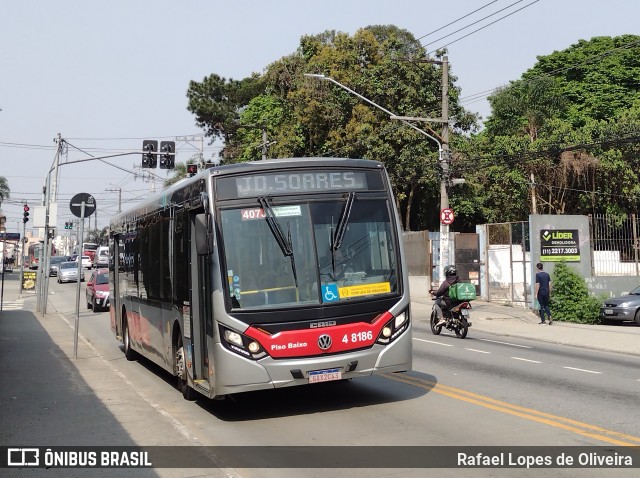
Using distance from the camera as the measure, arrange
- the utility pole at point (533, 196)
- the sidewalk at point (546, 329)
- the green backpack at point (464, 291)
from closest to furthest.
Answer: the green backpack at point (464, 291)
the sidewalk at point (546, 329)
the utility pole at point (533, 196)

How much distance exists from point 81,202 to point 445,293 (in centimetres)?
902

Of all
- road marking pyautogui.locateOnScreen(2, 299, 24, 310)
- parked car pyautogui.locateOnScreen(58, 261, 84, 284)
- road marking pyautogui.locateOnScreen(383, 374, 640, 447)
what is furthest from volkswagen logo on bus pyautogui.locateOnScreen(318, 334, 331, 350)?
parked car pyautogui.locateOnScreen(58, 261, 84, 284)

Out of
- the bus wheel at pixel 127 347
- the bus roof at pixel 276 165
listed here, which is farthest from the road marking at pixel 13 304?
the bus roof at pixel 276 165

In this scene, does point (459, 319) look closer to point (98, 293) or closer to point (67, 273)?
point (98, 293)

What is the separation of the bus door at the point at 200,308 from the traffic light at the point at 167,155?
2399cm

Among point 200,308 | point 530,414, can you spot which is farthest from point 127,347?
point 530,414

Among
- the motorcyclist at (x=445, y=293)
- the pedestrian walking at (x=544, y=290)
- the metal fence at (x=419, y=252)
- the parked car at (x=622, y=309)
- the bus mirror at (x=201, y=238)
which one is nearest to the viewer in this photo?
the bus mirror at (x=201, y=238)

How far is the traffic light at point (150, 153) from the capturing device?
1291 inches

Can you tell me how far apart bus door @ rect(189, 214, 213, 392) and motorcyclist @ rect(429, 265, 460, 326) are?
10.0 metres

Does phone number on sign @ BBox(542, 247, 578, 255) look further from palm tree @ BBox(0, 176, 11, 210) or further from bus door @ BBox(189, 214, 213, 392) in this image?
palm tree @ BBox(0, 176, 11, 210)

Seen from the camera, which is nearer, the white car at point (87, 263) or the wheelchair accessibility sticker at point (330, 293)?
the wheelchair accessibility sticker at point (330, 293)

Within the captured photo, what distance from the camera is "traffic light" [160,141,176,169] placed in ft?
110

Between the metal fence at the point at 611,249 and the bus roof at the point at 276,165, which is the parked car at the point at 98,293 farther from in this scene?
the bus roof at the point at 276,165

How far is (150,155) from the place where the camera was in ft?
108
